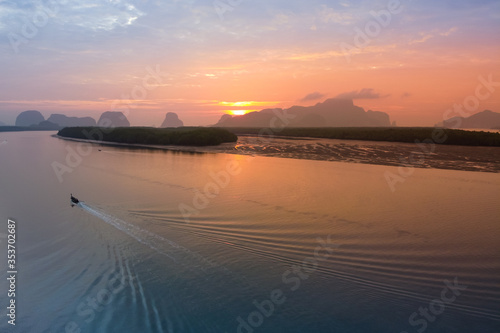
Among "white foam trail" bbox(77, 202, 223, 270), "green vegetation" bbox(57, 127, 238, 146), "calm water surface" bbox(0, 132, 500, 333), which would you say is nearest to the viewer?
"calm water surface" bbox(0, 132, 500, 333)

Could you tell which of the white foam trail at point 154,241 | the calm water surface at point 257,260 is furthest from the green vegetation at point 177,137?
the white foam trail at point 154,241

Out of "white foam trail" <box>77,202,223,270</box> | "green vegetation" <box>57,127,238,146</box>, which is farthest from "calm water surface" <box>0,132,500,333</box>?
"green vegetation" <box>57,127,238,146</box>

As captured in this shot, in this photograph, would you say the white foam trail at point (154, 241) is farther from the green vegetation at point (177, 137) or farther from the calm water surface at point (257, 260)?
the green vegetation at point (177, 137)

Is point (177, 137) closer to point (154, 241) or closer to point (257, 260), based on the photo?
point (154, 241)

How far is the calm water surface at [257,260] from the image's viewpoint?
7.04m

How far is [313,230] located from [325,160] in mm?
22508

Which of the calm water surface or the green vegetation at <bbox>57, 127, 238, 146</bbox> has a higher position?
the green vegetation at <bbox>57, 127, 238, 146</bbox>

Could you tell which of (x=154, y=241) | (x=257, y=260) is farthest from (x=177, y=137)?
(x=257, y=260)

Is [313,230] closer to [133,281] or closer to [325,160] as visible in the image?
[133,281]

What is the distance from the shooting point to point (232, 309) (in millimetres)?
7332

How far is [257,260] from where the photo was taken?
964 cm

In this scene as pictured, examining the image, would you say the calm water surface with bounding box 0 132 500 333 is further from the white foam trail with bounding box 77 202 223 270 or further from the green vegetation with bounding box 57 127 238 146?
the green vegetation with bounding box 57 127 238 146

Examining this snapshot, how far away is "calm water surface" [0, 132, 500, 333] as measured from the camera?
7043 millimetres

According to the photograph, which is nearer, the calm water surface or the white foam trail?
the calm water surface
